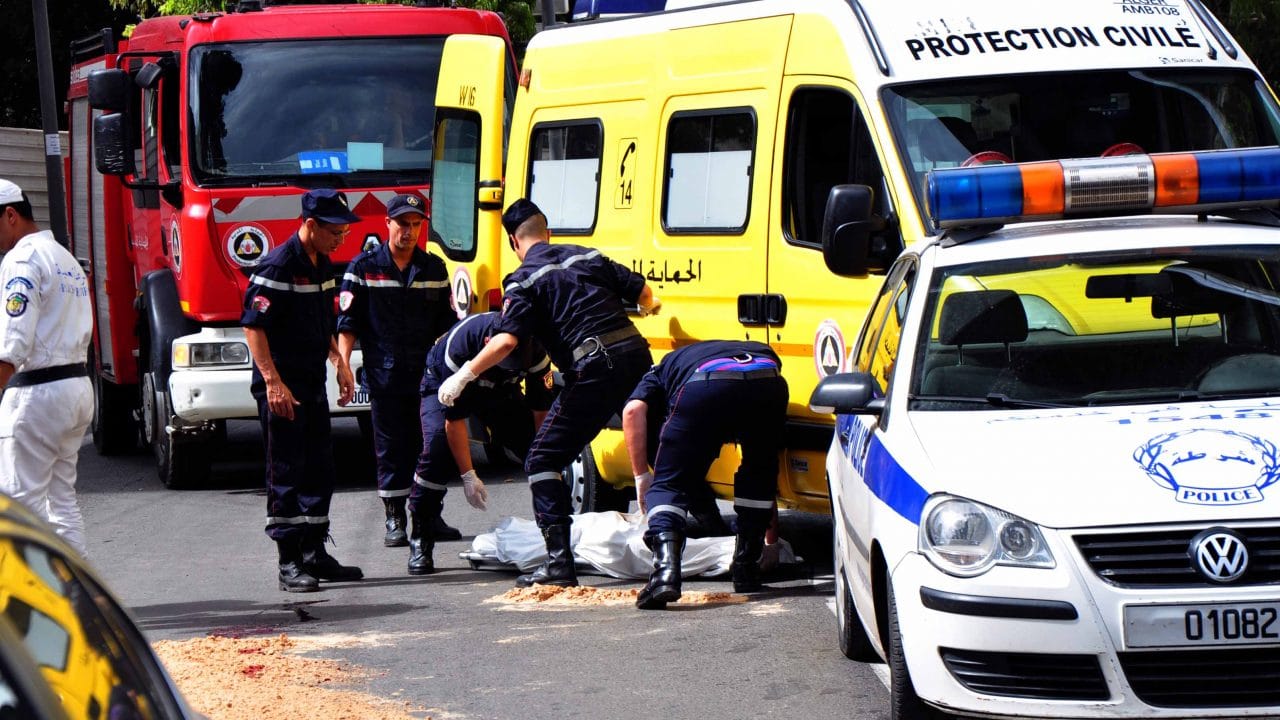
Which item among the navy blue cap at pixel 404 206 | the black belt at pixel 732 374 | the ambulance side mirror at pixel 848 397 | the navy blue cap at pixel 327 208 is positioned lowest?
the black belt at pixel 732 374

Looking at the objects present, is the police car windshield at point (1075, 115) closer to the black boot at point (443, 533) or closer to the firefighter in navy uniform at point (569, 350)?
the firefighter in navy uniform at point (569, 350)

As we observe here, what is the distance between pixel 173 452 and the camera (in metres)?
13.0

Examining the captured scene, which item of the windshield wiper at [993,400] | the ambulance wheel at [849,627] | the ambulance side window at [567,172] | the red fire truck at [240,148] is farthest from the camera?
the red fire truck at [240,148]

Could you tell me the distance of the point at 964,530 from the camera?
496 cm

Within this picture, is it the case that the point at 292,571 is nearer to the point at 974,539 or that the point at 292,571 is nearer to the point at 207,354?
the point at 207,354

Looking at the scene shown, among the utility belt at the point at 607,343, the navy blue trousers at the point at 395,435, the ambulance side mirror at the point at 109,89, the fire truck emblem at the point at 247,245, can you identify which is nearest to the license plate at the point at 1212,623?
the utility belt at the point at 607,343

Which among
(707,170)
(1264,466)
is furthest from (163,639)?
(1264,466)

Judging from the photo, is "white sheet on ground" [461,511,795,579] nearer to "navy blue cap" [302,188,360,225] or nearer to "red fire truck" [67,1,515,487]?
"navy blue cap" [302,188,360,225]

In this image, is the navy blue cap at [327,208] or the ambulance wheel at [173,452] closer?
the navy blue cap at [327,208]

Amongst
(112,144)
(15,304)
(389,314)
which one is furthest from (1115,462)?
(112,144)

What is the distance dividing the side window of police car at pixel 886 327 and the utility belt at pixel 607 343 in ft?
5.77

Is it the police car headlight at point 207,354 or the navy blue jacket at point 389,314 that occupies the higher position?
the navy blue jacket at point 389,314

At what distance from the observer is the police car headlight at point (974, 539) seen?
15.8 feet

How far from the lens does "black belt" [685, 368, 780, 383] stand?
25.4 ft
